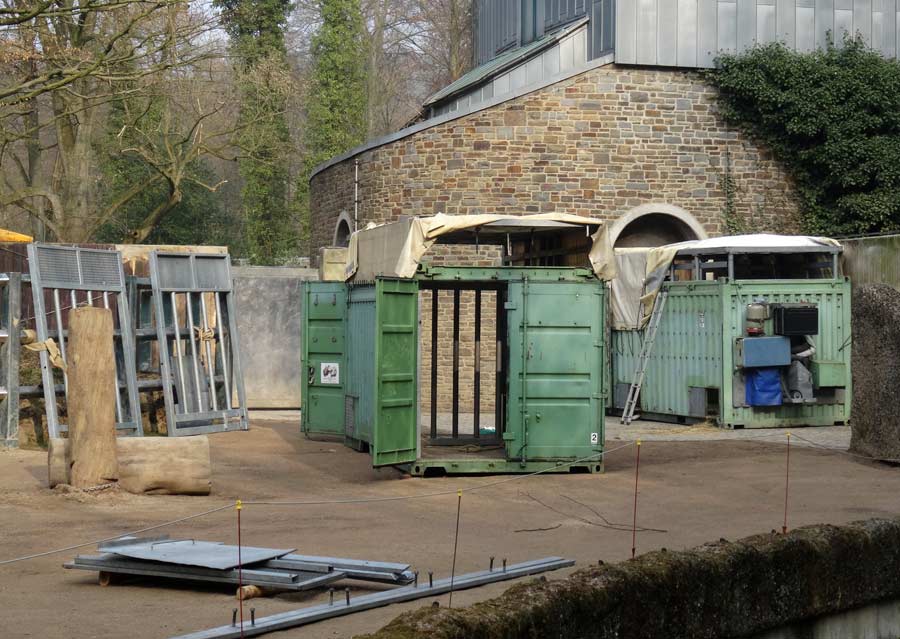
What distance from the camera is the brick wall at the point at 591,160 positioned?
23.5 metres

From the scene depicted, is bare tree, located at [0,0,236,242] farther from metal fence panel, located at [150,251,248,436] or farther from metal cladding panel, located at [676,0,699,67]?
metal cladding panel, located at [676,0,699,67]

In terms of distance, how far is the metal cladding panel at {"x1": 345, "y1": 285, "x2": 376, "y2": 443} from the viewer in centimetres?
1371

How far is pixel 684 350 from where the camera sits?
19.3 meters

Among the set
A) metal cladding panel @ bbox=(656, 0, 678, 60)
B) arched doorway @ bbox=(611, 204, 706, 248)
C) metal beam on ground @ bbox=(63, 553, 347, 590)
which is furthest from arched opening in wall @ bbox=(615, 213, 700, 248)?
metal beam on ground @ bbox=(63, 553, 347, 590)

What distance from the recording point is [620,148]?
23.9 metres

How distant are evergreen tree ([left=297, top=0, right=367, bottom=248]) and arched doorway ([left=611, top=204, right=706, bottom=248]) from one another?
19831 millimetres

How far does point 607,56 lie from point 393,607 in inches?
739

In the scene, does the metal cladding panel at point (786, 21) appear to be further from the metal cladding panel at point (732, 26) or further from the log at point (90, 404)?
the log at point (90, 404)

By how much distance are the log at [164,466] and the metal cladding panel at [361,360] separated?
6.64 feet

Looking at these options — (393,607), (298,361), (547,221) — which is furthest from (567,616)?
(298,361)

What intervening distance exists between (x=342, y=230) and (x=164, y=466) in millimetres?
15165

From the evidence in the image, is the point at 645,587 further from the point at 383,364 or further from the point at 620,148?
the point at 620,148

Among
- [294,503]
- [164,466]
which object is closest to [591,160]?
[164,466]

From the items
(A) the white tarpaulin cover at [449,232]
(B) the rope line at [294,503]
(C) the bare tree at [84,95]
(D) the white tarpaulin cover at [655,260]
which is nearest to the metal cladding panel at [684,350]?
(D) the white tarpaulin cover at [655,260]
